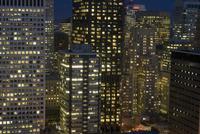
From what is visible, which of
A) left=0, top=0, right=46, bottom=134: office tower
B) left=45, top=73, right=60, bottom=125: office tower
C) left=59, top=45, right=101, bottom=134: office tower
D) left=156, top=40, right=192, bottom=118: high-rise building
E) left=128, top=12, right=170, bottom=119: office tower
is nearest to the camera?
left=0, top=0, right=46, bottom=134: office tower

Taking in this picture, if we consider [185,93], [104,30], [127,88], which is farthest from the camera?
[104,30]

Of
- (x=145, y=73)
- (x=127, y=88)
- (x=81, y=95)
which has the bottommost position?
(x=127, y=88)

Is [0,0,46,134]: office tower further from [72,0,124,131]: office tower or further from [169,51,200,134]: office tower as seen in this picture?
[72,0,124,131]: office tower

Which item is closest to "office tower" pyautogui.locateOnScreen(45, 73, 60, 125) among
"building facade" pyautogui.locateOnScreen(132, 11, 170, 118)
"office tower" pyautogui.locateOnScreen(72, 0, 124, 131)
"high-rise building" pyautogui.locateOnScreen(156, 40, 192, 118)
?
"office tower" pyautogui.locateOnScreen(72, 0, 124, 131)

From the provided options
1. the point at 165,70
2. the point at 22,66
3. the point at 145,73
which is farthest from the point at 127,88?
the point at 22,66

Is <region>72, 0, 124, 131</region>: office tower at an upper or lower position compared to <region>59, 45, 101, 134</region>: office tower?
upper

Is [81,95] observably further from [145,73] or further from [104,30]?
[145,73]

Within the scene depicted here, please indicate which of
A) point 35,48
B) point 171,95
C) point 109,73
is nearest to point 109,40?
point 109,73
